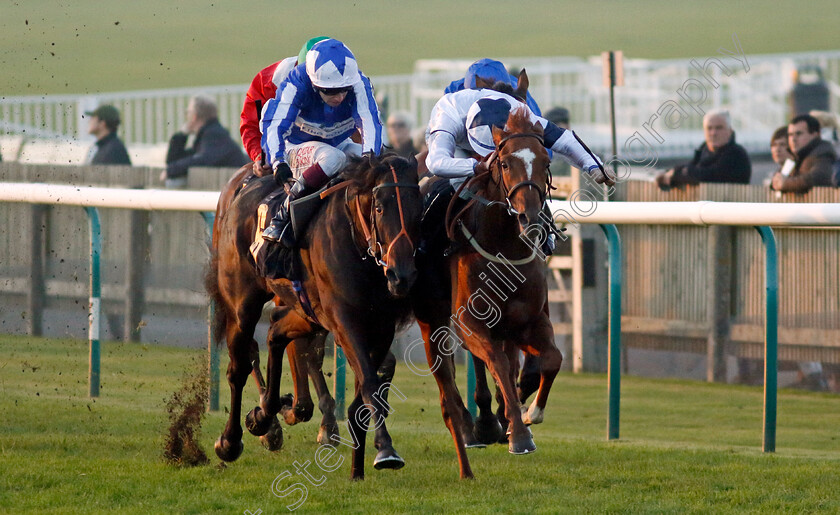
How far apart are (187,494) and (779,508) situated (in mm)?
2342

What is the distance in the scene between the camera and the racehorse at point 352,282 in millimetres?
4996

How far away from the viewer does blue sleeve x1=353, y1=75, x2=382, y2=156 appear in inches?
227

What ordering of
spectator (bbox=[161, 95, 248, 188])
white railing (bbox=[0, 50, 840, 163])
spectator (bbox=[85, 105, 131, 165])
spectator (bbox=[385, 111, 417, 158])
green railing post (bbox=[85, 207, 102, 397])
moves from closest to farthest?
green railing post (bbox=[85, 207, 102, 397]), spectator (bbox=[385, 111, 417, 158]), spectator (bbox=[161, 95, 248, 188]), spectator (bbox=[85, 105, 131, 165]), white railing (bbox=[0, 50, 840, 163])

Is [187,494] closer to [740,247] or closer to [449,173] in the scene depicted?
[449,173]

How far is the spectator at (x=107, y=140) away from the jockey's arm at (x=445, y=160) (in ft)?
25.7

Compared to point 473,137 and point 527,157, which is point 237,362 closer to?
point 473,137

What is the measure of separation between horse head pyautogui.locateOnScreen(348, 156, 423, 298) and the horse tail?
157cm

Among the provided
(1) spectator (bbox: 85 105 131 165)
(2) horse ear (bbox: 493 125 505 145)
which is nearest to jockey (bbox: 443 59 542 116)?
(2) horse ear (bbox: 493 125 505 145)

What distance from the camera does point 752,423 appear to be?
24.0 feet

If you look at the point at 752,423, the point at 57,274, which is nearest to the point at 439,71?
the point at 57,274

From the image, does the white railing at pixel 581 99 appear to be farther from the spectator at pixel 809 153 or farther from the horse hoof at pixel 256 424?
the horse hoof at pixel 256 424

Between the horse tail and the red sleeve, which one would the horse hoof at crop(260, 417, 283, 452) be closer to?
the horse tail

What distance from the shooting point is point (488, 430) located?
19.3 feet

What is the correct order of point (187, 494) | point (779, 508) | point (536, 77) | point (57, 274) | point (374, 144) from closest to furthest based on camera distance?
point (779, 508)
point (187, 494)
point (374, 144)
point (57, 274)
point (536, 77)
